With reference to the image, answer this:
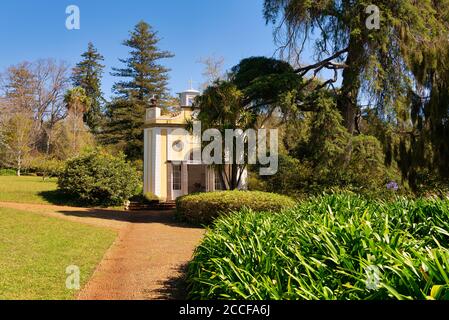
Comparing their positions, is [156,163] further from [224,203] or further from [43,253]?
[43,253]

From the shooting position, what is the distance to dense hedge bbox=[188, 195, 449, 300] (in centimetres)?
269

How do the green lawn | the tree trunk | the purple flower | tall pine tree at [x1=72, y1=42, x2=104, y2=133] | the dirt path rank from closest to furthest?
1. the dirt path
2. the purple flower
3. the tree trunk
4. the green lawn
5. tall pine tree at [x1=72, y1=42, x2=104, y2=133]

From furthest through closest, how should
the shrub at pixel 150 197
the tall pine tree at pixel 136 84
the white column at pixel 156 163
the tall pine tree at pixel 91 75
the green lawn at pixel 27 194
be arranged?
the tall pine tree at pixel 91 75 < the tall pine tree at pixel 136 84 < the white column at pixel 156 163 < the shrub at pixel 150 197 < the green lawn at pixel 27 194

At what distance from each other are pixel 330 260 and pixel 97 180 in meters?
16.2

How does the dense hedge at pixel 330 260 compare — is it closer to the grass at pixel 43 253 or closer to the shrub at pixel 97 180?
the grass at pixel 43 253

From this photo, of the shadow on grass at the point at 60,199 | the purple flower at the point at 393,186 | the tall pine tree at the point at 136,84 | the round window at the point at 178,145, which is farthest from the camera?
the tall pine tree at the point at 136,84

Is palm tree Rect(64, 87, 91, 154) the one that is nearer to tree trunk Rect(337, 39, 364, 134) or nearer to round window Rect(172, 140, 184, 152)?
round window Rect(172, 140, 184, 152)

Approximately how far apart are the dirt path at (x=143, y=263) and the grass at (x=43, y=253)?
10.2 inches

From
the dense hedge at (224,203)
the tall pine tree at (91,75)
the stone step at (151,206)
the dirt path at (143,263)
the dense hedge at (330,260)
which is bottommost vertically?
the stone step at (151,206)

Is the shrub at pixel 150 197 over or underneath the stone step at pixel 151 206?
over

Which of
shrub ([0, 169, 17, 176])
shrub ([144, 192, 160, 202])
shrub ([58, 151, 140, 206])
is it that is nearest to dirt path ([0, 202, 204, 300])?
shrub ([58, 151, 140, 206])

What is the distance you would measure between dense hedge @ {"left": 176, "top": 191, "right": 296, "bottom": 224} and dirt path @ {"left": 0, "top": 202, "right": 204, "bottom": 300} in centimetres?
66

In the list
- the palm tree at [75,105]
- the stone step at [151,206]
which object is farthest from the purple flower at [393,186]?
the palm tree at [75,105]

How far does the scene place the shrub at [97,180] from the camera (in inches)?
714
